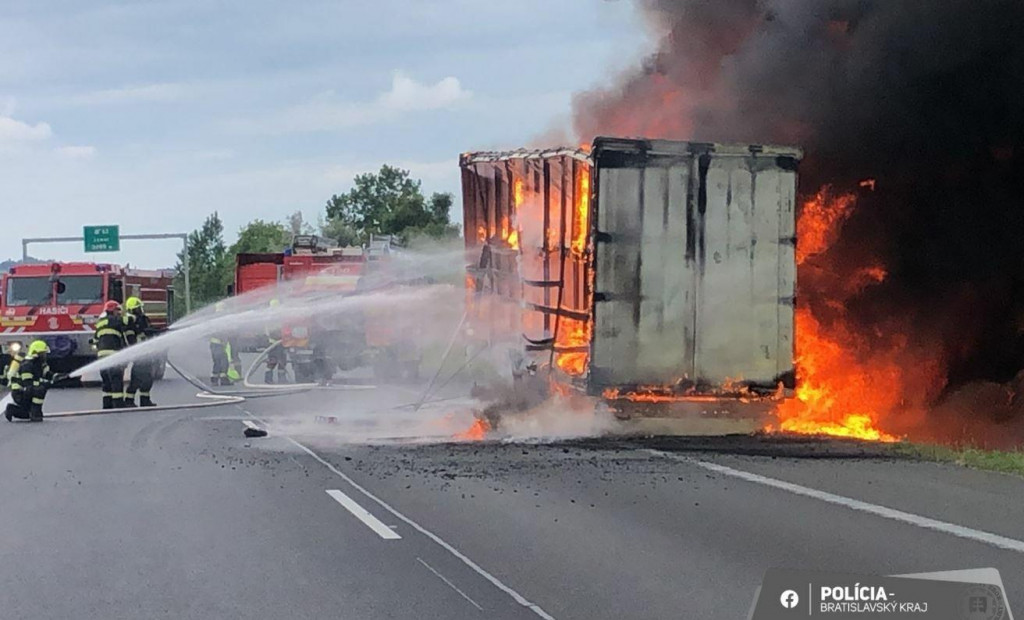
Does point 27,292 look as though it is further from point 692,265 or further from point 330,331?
point 692,265

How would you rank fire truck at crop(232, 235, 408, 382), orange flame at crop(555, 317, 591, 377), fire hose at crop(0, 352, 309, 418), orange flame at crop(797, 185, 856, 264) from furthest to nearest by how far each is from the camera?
fire truck at crop(232, 235, 408, 382) < fire hose at crop(0, 352, 309, 418) < orange flame at crop(797, 185, 856, 264) < orange flame at crop(555, 317, 591, 377)

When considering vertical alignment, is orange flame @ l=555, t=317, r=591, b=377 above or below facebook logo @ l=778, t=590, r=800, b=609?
below

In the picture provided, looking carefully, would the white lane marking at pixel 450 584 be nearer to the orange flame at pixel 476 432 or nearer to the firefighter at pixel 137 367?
the orange flame at pixel 476 432

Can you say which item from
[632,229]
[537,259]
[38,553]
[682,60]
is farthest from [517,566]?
[682,60]

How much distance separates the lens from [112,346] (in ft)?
60.1

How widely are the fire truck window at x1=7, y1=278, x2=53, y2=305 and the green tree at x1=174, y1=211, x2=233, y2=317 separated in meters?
50.7

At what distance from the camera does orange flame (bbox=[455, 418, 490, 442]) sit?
1302 cm

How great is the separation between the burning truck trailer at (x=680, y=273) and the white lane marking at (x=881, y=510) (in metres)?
1.42

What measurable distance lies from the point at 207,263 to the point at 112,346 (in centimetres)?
10667

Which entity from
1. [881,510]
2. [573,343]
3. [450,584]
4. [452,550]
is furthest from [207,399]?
[450,584]

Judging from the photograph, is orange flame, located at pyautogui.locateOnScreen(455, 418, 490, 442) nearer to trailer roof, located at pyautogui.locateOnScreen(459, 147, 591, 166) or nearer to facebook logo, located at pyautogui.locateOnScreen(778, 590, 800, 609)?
trailer roof, located at pyautogui.locateOnScreen(459, 147, 591, 166)

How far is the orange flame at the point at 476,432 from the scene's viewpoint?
13.0 metres

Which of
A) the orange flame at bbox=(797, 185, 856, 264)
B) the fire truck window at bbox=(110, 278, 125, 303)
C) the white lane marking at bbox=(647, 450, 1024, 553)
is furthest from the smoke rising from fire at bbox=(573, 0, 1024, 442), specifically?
the fire truck window at bbox=(110, 278, 125, 303)

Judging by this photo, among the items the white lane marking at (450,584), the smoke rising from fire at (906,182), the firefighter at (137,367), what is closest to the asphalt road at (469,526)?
the white lane marking at (450,584)
